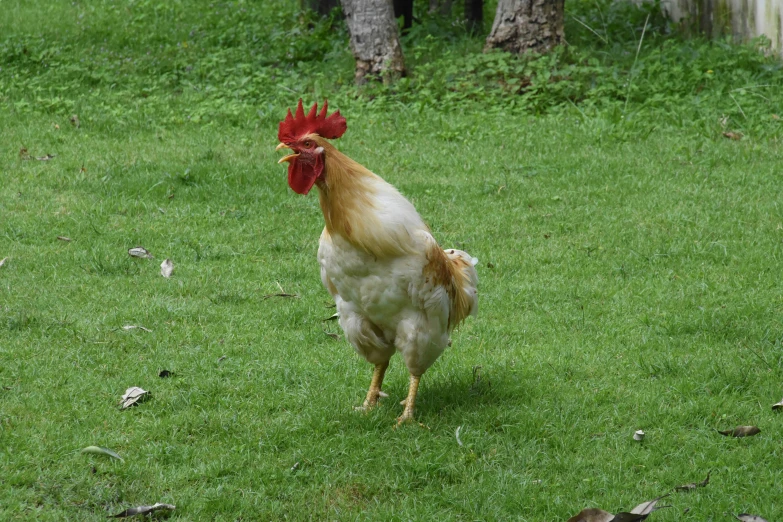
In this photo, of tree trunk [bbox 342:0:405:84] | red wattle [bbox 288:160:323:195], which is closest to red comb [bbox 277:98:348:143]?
red wattle [bbox 288:160:323:195]

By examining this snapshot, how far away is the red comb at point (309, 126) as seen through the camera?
454cm

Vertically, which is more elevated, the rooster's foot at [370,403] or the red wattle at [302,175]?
the red wattle at [302,175]

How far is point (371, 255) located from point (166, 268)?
9.70 ft

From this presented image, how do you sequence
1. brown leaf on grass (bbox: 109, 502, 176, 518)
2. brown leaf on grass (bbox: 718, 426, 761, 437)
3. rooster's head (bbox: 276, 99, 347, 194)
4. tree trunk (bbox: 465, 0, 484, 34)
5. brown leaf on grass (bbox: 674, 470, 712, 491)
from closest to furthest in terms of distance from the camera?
brown leaf on grass (bbox: 109, 502, 176, 518) < brown leaf on grass (bbox: 674, 470, 712, 491) < rooster's head (bbox: 276, 99, 347, 194) < brown leaf on grass (bbox: 718, 426, 761, 437) < tree trunk (bbox: 465, 0, 484, 34)

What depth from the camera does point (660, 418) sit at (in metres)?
4.86

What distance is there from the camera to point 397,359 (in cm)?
596

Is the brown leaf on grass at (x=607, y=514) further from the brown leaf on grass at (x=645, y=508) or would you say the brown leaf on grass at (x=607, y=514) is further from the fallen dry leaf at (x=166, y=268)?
the fallen dry leaf at (x=166, y=268)

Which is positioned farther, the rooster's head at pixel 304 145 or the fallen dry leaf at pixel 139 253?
the fallen dry leaf at pixel 139 253

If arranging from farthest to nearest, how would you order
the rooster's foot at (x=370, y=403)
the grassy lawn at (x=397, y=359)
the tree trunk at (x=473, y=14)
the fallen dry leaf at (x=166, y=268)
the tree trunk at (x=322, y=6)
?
the tree trunk at (x=322, y=6) → the tree trunk at (x=473, y=14) → the fallen dry leaf at (x=166, y=268) → the rooster's foot at (x=370, y=403) → the grassy lawn at (x=397, y=359)

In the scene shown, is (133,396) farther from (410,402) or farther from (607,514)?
(607,514)

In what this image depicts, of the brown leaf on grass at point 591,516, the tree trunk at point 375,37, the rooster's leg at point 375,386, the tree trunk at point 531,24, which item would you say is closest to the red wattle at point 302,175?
the rooster's leg at point 375,386

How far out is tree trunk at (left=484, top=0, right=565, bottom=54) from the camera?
1174cm

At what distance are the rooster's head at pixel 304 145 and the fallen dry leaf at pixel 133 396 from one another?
4.86 ft

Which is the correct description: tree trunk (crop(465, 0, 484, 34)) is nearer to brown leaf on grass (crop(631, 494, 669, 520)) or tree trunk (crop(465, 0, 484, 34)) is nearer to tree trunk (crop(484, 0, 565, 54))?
tree trunk (crop(484, 0, 565, 54))
